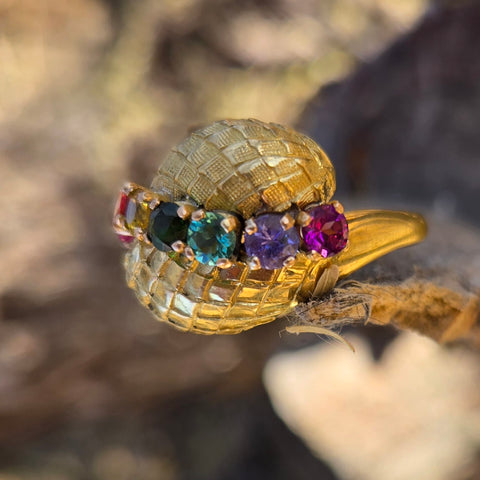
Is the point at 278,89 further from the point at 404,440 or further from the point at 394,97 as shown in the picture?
the point at 404,440

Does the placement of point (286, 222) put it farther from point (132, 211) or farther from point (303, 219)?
point (132, 211)

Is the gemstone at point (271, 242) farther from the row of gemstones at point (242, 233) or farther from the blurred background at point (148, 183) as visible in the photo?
the blurred background at point (148, 183)

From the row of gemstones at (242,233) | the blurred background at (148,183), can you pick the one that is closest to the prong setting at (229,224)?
the row of gemstones at (242,233)

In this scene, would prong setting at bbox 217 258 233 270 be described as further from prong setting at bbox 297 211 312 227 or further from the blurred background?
the blurred background

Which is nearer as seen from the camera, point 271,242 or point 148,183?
point 271,242

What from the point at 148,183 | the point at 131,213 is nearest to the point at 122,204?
the point at 131,213

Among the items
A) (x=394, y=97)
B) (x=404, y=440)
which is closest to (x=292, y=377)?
Answer: (x=404, y=440)

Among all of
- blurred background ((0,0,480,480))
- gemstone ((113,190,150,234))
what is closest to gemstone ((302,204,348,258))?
gemstone ((113,190,150,234))
